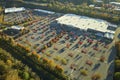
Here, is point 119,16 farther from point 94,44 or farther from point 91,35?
point 94,44

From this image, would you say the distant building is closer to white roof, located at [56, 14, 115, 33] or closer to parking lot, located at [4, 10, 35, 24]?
white roof, located at [56, 14, 115, 33]

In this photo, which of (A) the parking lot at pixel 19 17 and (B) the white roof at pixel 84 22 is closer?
(B) the white roof at pixel 84 22

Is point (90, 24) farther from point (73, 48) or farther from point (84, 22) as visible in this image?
point (73, 48)

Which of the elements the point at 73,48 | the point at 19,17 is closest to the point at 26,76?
the point at 73,48

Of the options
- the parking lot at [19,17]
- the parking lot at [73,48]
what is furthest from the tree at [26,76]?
the parking lot at [19,17]

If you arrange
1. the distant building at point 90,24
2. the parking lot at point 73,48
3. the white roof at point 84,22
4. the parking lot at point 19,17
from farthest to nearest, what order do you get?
the parking lot at point 19,17, the white roof at point 84,22, the distant building at point 90,24, the parking lot at point 73,48

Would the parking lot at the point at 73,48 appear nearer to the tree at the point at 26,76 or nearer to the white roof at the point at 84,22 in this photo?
the white roof at the point at 84,22
